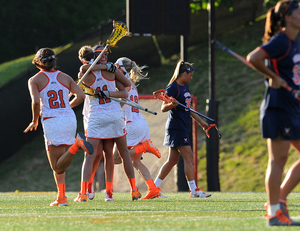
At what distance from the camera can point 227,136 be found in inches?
734

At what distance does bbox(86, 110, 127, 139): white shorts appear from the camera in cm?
749

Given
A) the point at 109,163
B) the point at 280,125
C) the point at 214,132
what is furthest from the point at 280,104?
the point at 214,132

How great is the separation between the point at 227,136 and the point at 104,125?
454 inches

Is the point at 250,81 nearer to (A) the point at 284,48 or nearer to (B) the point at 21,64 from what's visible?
(B) the point at 21,64

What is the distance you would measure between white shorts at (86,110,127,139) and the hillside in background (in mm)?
9292

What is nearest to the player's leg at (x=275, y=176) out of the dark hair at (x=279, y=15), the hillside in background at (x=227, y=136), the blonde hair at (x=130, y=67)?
the dark hair at (x=279, y=15)

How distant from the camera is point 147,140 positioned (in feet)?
29.6

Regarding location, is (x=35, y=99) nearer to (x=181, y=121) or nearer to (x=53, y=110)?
(x=53, y=110)

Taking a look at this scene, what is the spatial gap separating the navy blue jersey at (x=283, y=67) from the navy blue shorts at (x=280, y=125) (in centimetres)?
5

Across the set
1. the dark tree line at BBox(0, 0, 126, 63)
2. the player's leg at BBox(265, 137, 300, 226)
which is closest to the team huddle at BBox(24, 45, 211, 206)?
the player's leg at BBox(265, 137, 300, 226)

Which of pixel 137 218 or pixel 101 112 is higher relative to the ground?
pixel 101 112

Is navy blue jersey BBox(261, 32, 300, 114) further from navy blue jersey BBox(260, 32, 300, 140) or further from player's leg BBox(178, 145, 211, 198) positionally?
player's leg BBox(178, 145, 211, 198)

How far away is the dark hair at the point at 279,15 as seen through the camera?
4699 mm

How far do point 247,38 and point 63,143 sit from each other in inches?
694
